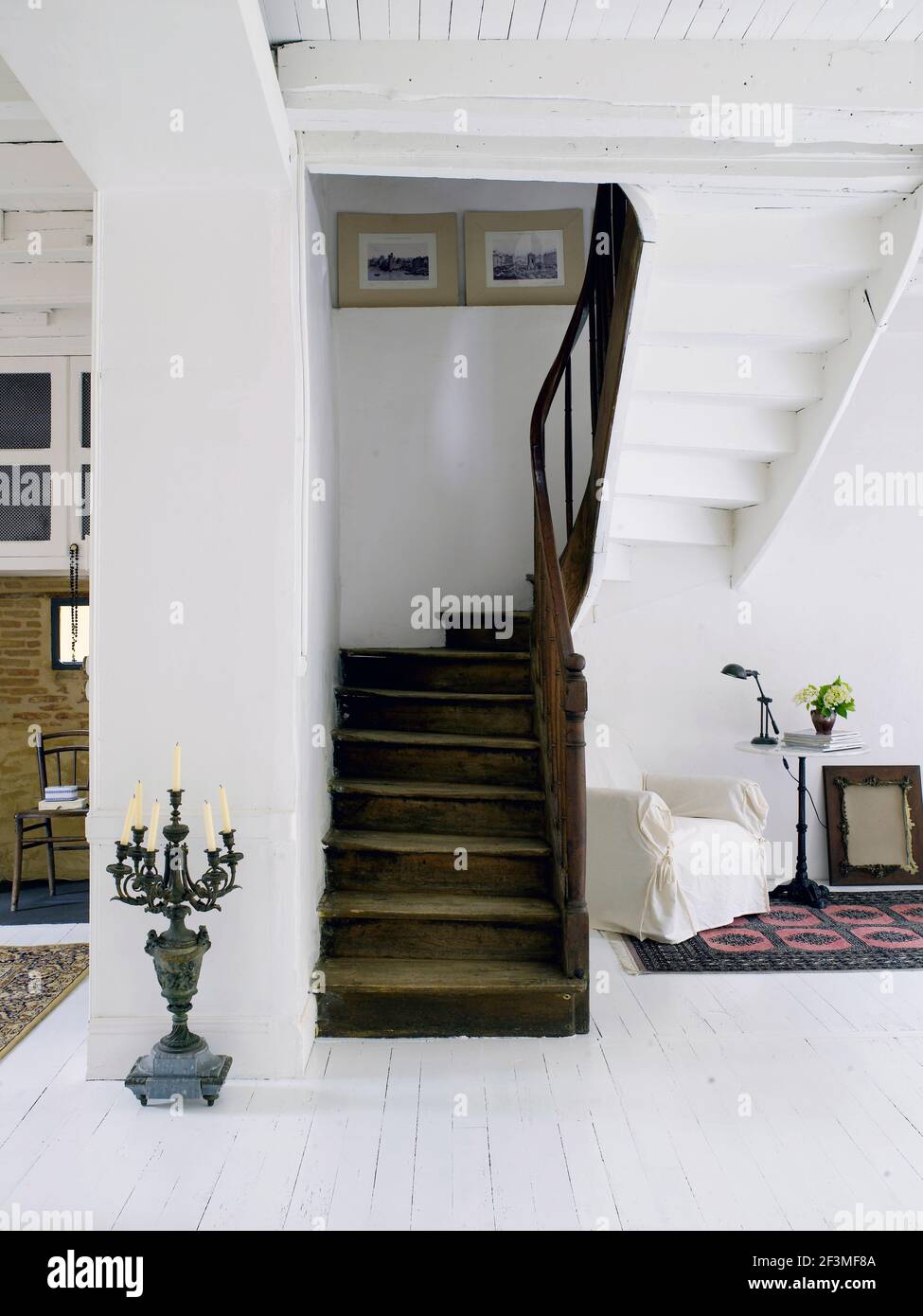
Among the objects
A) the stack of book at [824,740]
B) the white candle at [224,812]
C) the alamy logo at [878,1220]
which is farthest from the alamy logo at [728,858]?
the white candle at [224,812]

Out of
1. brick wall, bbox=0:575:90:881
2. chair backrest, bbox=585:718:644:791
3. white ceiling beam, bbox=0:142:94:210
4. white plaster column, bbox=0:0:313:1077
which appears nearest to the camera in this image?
white plaster column, bbox=0:0:313:1077

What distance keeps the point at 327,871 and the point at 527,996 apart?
35.8 inches

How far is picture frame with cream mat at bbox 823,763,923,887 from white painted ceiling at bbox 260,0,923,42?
371 centimetres

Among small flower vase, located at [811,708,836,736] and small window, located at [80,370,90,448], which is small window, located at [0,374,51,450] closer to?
small window, located at [80,370,90,448]

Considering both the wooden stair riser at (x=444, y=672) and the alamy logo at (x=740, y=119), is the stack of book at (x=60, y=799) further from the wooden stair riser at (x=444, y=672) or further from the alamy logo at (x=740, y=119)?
the alamy logo at (x=740, y=119)

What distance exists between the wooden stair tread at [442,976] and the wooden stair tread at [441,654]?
1540 millimetres

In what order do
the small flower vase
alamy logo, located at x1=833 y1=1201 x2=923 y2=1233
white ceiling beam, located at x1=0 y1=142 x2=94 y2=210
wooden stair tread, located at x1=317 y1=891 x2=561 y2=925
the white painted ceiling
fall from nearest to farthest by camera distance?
alamy logo, located at x1=833 y1=1201 x2=923 y2=1233 < the white painted ceiling < wooden stair tread, located at x1=317 y1=891 x2=561 y2=925 < white ceiling beam, located at x1=0 y1=142 x2=94 y2=210 < the small flower vase

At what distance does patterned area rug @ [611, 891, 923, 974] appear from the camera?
3910 millimetres

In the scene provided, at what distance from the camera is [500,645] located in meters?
4.92

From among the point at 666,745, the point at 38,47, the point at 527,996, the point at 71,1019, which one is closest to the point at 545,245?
the point at 666,745

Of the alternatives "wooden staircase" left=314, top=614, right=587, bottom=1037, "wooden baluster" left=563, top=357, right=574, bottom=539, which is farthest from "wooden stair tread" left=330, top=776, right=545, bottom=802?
"wooden baluster" left=563, top=357, right=574, bottom=539
